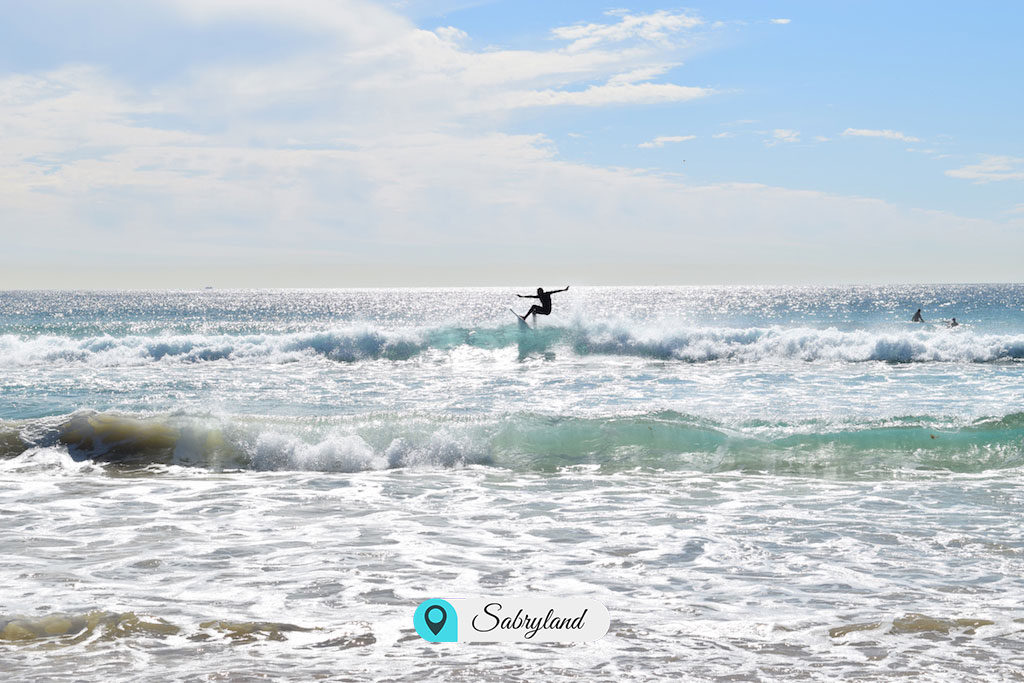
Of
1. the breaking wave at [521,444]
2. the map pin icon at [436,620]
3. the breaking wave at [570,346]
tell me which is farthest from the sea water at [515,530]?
the breaking wave at [570,346]

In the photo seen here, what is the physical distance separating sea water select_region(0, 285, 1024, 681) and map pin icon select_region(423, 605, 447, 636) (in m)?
0.19

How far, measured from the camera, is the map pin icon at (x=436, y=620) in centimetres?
600

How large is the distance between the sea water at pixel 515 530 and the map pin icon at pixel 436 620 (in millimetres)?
193

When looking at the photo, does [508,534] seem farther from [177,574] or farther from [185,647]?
[185,647]

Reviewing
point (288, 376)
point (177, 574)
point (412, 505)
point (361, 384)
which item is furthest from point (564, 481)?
point (288, 376)

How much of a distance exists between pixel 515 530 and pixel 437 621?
2672 mm

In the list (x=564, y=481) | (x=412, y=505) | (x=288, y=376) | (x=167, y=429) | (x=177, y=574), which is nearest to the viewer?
(x=177, y=574)

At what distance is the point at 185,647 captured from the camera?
557 cm

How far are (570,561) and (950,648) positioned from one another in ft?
10.3

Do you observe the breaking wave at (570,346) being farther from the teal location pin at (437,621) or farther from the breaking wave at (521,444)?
the teal location pin at (437,621)

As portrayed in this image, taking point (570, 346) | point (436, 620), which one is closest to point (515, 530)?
point (436, 620)

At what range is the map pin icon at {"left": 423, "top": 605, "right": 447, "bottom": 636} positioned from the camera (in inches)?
236

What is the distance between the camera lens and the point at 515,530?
28.7 feet

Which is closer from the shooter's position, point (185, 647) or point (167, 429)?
point (185, 647)
